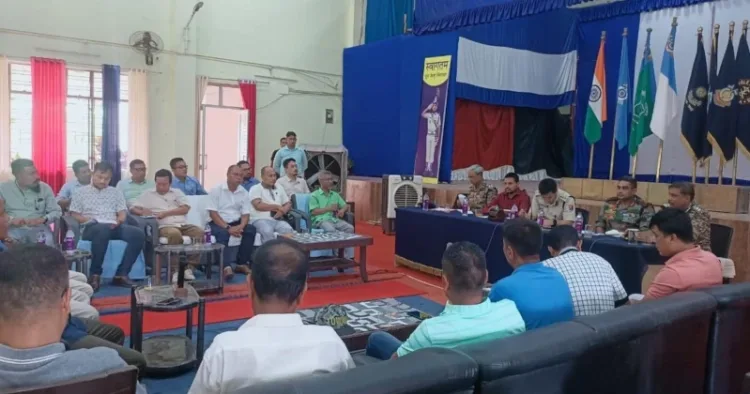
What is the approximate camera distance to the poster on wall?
8578mm

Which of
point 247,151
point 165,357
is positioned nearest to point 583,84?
point 247,151

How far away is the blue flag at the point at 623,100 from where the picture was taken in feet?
25.2

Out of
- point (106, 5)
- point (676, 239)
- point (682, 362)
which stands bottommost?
point (682, 362)

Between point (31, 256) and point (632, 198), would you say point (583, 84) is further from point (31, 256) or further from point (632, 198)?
point (31, 256)

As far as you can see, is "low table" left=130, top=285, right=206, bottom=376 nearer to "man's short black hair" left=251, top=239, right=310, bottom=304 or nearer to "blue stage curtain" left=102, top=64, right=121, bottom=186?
"man's short black hair" left=251, top=239, right=310, bottom=304

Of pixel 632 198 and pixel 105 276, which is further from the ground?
pixel 632 198

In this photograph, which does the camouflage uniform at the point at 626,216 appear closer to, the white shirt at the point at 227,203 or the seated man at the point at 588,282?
the seated man at the point at 588,282

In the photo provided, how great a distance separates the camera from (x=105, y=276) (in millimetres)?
5074

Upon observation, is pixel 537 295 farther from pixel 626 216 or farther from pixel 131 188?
pixel 131 188

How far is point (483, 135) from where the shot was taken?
9.94 m

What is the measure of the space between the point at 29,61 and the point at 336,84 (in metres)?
5.15

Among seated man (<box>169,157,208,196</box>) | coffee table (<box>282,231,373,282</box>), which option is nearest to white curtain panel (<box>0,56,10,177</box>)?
seated man (<box>169,157,208,196</box>)

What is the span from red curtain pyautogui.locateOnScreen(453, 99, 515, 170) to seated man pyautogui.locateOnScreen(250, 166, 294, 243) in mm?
4073

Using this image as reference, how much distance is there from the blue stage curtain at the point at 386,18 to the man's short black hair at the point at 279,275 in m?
9.20
